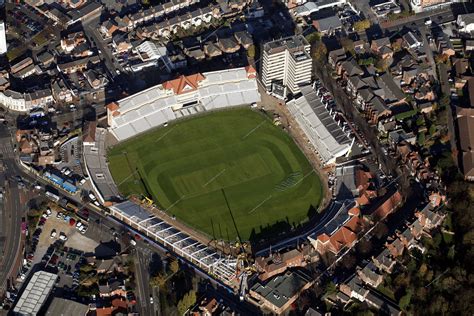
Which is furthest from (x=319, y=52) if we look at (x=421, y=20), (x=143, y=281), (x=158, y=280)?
(x=143, y=281)

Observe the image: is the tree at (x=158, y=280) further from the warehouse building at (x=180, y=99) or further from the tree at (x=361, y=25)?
the tree at (x=361, y=25)

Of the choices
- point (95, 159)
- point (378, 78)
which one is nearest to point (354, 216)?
point (378, 78)

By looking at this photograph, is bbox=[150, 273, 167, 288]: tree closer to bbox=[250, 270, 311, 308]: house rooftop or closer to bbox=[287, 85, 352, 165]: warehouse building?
bbox=[250, 270, 311, 308]: house rooftop

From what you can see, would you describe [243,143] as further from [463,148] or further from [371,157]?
[463,148]

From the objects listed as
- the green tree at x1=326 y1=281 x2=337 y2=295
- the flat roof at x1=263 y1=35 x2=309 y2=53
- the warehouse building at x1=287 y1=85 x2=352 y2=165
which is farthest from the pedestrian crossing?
the green tree at x1=326 y1=281 x2=337 y2=295

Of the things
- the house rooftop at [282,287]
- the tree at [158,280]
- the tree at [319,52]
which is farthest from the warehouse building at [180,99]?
the house rooftop at [282,287]
